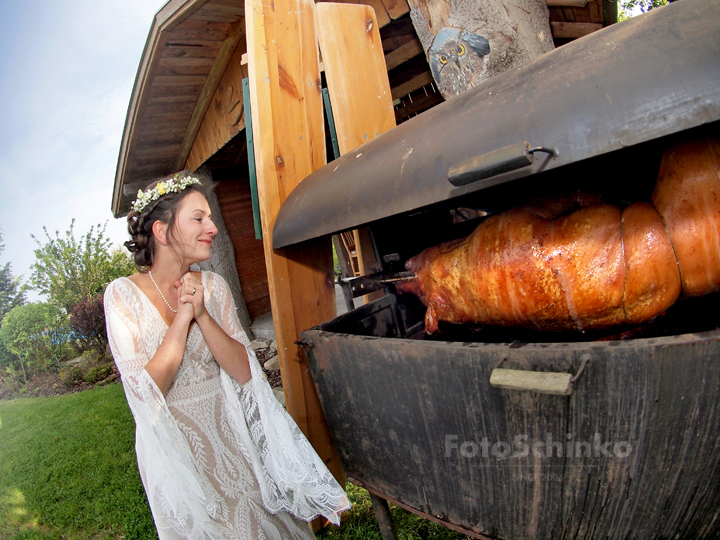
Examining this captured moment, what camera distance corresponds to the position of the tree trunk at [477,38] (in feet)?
7.20

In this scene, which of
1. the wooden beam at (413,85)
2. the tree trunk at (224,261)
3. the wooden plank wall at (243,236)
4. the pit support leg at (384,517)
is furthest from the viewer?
the wooden plank wall at (243,236)

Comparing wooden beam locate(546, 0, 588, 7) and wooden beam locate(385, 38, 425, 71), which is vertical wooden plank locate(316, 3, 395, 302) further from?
wooden beam locate(546, 0, 588, 7)

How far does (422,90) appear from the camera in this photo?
4.41 m

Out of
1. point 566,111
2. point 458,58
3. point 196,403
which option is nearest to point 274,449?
point 196,403

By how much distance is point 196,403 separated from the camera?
1.89 m

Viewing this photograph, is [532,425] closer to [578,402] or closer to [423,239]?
[578,402]

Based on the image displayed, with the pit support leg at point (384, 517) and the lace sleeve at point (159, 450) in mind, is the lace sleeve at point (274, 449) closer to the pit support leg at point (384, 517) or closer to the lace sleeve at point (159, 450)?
the pit support leg at point (384, 517)

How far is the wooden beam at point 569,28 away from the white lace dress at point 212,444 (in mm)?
3352

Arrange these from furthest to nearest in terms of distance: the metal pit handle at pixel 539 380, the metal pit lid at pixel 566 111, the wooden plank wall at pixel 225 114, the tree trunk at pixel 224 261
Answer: the tree trunk at pixel 224 261 < the wooden plank wall at pixel 225 114 < the metal pit handle at pixel 539 380 < the metal pit lid at pixel 566 111

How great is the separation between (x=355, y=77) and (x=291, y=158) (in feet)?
2.57

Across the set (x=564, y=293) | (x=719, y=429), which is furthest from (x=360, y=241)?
(x=719, y=429)

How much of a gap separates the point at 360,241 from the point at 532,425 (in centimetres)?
163

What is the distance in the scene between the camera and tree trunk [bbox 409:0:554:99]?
219cm

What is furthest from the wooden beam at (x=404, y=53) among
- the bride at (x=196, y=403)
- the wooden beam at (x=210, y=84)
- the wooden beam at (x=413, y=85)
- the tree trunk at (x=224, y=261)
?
the tree trunk at (x=224, y=261)
